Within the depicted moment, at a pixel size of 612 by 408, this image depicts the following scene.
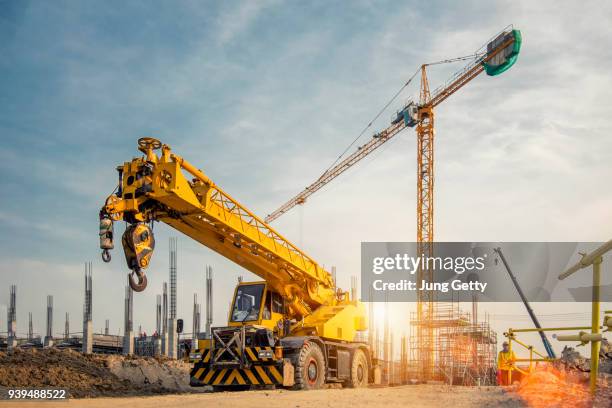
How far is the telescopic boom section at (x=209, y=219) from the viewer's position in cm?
1288

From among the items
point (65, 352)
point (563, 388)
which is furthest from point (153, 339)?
point (563, 388)

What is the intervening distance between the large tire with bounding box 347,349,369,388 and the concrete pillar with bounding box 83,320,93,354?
17.7 m

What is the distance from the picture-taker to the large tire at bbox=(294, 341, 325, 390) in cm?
1498

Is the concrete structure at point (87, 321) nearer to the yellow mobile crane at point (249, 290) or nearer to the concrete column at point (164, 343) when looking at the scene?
the concrete column at point (164, 343)

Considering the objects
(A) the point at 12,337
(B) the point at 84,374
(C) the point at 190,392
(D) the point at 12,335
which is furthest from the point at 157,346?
(C) the point at 190,392

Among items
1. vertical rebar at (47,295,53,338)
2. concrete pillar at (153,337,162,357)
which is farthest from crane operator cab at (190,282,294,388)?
vertical rebar at (47,295,53,338)

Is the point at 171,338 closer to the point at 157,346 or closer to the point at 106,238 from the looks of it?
the point at 157,346

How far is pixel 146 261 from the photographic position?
1244 centimetres

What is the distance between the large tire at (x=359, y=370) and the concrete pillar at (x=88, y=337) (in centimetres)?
1767

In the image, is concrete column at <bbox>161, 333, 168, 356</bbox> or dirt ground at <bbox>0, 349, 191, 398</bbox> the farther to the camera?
concrete column at <bbox>161, 333, 168, 356</bbox>

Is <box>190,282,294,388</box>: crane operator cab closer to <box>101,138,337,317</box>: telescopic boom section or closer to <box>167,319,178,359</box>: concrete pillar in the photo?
<box>101,138,337,317</box>: telescopic boom section

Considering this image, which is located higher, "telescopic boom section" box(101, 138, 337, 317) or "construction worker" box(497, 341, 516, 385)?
"telescopic boom section" box(101, 138, 337, 317)

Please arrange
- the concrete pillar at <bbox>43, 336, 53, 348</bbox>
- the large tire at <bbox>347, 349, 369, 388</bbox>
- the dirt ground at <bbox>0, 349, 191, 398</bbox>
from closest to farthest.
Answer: the dirt ground at <bbox>0, 349, 191, 398</bbox> → the large tire at <bbox>347, 349, 369, 388</bbox> → the concrete pillar at <bbox>43, 336, 53, 348</bbox>

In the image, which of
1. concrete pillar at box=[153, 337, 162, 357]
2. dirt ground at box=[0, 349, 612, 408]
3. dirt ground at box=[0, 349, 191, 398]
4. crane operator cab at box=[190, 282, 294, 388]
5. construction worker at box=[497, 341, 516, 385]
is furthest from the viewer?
concrete pillar at box=[153, 337, 162, 357]
